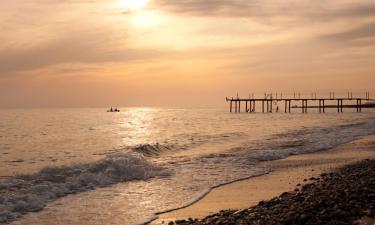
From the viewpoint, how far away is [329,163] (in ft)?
66.1

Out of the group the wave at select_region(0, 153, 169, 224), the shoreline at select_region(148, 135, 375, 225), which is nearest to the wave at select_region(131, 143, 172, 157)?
the wave at select_region(0, 153, 169, 224)

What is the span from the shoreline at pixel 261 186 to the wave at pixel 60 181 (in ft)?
13.2

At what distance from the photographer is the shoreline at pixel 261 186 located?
37.0 feet

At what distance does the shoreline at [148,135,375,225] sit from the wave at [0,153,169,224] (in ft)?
13.2

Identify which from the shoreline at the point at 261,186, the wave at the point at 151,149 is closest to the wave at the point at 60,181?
the shoreline at the point at 261,186

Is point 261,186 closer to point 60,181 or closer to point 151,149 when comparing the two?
point 60,181

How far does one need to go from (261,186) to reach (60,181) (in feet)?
24.1

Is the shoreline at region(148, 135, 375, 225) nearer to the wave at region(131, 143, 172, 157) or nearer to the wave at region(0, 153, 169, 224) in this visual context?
the wave at region(0, 153, 169, 224)

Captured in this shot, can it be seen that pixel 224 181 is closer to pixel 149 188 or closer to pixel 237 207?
pixel 149 188

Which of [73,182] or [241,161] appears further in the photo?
[241,161]

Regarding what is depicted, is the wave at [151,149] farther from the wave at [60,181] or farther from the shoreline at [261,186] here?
the shoreline at [261,186]

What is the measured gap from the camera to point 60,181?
1650 centimetres

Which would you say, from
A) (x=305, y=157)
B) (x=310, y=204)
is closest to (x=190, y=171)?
(x=305, y=157)

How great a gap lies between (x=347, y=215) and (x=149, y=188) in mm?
8686
